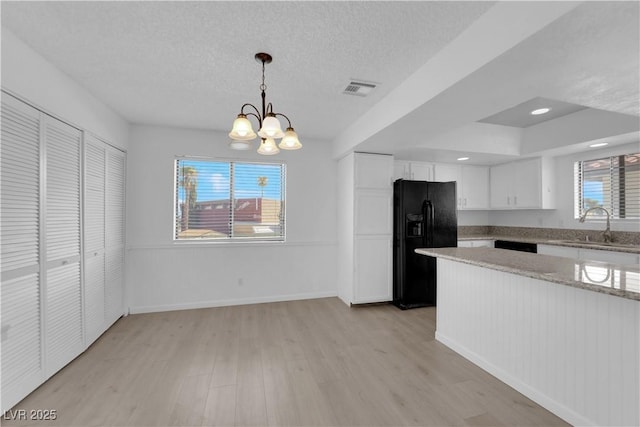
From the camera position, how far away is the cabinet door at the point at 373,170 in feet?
13.0

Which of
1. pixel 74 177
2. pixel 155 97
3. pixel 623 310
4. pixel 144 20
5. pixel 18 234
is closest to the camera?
pixel 623 310

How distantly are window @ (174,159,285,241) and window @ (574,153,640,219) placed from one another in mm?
4533

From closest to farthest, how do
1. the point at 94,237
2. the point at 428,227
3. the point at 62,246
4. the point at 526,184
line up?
the point at 62,246
the point at 94,237
the point at 428,227
the point at 526,184

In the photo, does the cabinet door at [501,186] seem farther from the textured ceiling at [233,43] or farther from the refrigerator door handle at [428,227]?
the textured ceiling at [233,43]

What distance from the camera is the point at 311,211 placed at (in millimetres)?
4387

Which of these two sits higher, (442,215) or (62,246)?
(442,215)

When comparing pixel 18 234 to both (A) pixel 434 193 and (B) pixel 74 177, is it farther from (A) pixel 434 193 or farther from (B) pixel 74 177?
(A) pixel 434 193

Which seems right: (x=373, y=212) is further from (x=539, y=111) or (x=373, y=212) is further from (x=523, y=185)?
(x=523, y=185)

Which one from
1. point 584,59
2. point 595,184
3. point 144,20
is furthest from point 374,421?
point 595,184

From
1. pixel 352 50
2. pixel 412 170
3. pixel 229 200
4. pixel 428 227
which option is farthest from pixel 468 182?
pixel 229 200

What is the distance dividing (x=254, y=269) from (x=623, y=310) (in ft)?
12.4

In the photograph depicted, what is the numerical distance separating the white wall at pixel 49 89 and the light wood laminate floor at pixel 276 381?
2229mm

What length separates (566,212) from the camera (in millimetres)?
4203

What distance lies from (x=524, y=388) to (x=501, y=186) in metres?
3.71
